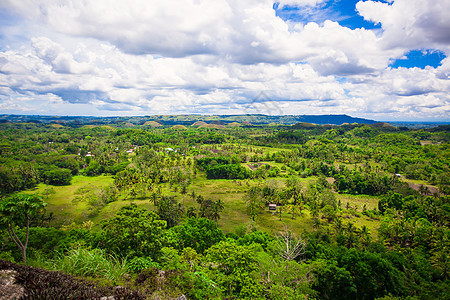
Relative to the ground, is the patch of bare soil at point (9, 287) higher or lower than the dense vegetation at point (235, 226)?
higher

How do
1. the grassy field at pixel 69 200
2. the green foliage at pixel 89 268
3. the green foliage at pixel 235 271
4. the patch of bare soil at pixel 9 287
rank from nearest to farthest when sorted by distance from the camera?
the patch of bare soil at pixel 9 287 → the green foliage at pixel 89 268 → the green foliage at pixel 235 271 → the grassy field at pixel 69 200

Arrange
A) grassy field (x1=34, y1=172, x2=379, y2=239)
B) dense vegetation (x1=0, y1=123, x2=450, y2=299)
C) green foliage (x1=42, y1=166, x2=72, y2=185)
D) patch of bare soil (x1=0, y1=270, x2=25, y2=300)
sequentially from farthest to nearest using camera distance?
green foliage (x1=42, y1=166, x2=72, y2=185) < grassy field (x1=34, y1=172, x2=379, y2=239) < dense vegetation (x1=0, y1=123, x2=450, y2=299) < patch of bare soil (x1=0, y1=270, x2=25, y2=300)

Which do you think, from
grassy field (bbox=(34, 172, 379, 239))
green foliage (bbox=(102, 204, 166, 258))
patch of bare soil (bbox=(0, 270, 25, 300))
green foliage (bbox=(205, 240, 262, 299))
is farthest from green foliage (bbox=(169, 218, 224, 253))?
patch of bare soil (bbox=(0, 270, 25, 300))

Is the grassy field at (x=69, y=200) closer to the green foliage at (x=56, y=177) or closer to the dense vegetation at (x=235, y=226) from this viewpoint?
the dense vegetation at (x=235, y=226)

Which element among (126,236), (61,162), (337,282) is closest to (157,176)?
(61,162)

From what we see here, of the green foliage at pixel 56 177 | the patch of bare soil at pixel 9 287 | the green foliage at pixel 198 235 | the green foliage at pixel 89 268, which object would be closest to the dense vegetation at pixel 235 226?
the green foliage at pixel 89 268

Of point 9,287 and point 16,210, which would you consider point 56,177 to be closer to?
point 16,210

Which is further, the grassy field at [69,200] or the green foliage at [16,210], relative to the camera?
the grassy field at [69,200]

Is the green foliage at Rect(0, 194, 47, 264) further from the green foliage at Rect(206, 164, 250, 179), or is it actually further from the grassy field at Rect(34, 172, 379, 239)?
the green foliage at Rect(206, 164, 250, 179)
